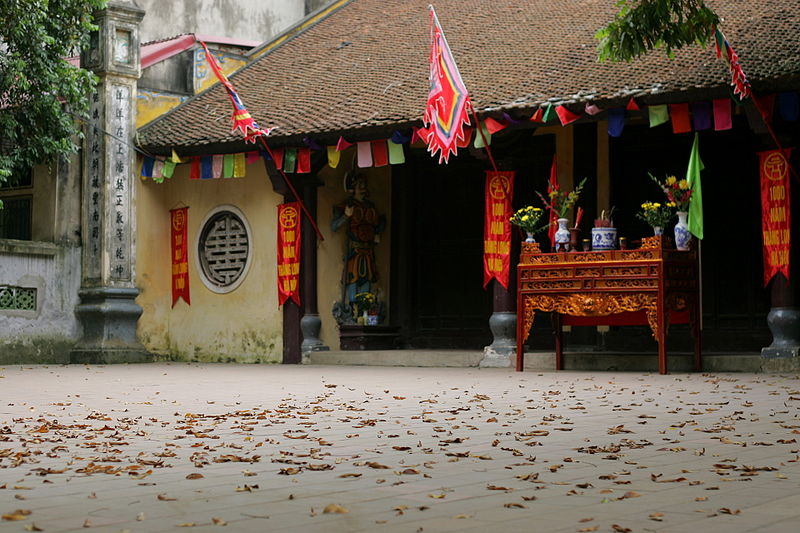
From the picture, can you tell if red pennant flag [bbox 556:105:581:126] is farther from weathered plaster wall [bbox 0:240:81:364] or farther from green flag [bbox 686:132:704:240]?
weathered plaster wall [bbox 0:240:81:364]

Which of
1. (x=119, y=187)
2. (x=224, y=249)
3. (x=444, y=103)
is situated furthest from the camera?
(x=224, y=249)

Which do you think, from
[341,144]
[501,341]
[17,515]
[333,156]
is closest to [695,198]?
[501,341]

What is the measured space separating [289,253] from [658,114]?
5.57 metres

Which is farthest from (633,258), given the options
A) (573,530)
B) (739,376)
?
(573,530)

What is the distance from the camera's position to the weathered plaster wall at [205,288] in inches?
655

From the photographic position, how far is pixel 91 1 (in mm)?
16078

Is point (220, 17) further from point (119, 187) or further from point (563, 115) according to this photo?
point (563, 115)

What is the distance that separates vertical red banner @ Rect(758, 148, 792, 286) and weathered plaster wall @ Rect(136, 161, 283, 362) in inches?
264

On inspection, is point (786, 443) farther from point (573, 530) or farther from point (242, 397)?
point (242, 397)

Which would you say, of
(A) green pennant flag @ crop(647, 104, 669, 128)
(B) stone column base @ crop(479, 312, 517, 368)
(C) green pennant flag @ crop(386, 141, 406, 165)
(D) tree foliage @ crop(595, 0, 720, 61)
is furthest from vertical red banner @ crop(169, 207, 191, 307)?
(D) tree foliage @ crop(595, 0, 720, 61)

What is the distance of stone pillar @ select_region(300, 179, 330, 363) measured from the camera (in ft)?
53.1

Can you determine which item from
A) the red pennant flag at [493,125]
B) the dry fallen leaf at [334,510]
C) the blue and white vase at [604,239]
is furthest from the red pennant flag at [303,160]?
the dry fallen leaf at [334,510]

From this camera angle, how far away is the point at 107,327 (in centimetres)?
1670

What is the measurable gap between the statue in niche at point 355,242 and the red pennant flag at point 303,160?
3.63 feet
